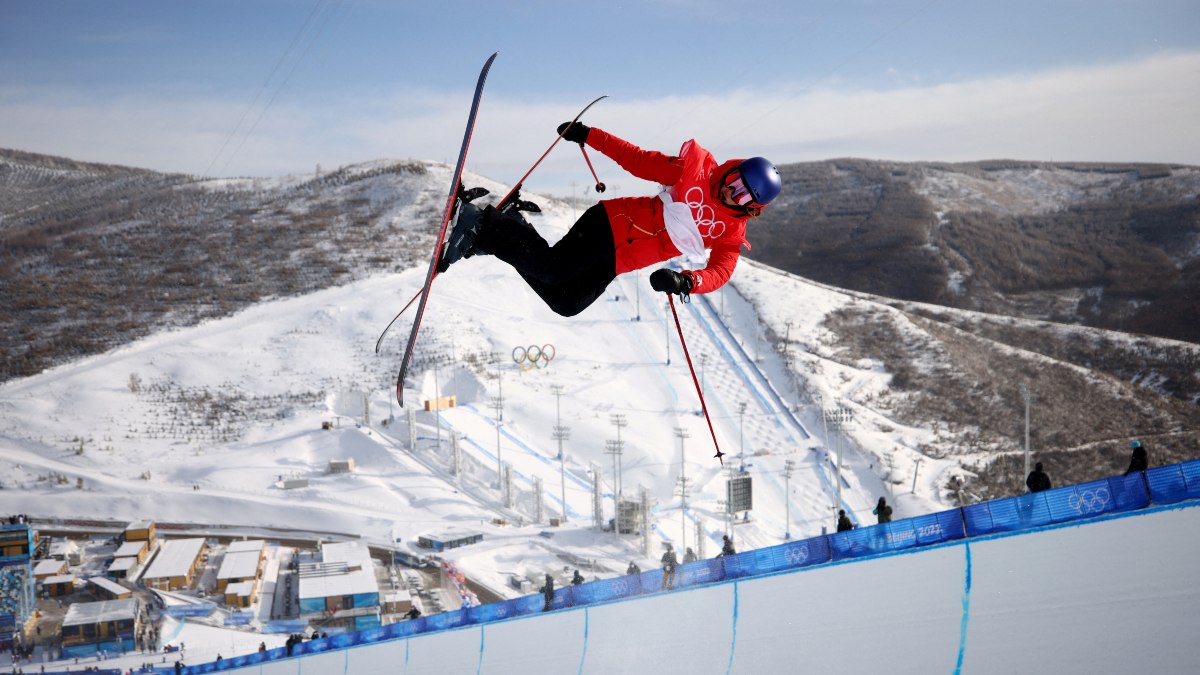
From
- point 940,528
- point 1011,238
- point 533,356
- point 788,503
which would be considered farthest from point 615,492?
point 1011,238

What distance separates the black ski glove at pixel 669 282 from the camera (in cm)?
486

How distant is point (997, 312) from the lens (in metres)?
62.4

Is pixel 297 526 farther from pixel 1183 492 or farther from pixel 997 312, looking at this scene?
pixel 997 312

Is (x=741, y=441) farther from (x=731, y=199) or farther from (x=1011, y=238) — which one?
(x=1011, y=238)

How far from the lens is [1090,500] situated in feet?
17.7

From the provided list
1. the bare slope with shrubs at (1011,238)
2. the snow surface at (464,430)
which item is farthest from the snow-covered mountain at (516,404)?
the bare slope with shrubs at (1011,238)

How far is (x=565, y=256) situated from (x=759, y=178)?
140 cm

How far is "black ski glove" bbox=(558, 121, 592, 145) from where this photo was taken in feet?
18.5

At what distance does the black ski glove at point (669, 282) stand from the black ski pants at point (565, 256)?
2.45 feet

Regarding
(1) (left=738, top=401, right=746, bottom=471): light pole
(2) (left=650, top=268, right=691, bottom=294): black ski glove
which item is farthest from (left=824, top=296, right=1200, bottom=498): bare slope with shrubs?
(2) (left=650, top=268, right=691, bottom=294): black ski glove

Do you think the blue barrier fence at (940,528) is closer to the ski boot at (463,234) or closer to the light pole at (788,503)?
the ski boot at (463,234)

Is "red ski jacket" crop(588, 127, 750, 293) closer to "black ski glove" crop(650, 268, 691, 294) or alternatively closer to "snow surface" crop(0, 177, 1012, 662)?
"black ski glove" crop(650, 268, 691, 294)

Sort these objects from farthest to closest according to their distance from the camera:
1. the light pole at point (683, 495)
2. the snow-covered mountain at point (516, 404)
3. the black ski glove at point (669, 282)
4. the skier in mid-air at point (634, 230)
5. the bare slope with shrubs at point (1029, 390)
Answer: the bare slope with shrubs at point (1029, 390) → the snow-covered mountain at point (516, 404) → the light pole at point (683, 495) → the skier in mid-air at point (634, 230) → the black ski glove at point (669, 282)

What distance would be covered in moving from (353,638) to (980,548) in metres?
9.97
